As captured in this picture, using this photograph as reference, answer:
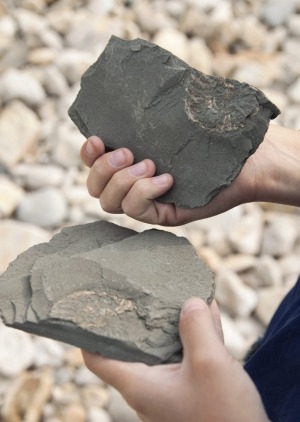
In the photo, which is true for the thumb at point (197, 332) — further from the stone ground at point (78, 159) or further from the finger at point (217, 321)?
the stone ground at point (78, 159)

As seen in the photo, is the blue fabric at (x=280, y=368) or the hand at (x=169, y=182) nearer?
the blue fabric at (x=280, y=368)

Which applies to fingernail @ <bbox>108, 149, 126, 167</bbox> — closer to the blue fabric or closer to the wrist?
the wrist

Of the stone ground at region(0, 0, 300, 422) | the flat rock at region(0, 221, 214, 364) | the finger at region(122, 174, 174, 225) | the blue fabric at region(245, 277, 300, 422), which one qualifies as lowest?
the stone ground at region(0, 0, 300, 422)

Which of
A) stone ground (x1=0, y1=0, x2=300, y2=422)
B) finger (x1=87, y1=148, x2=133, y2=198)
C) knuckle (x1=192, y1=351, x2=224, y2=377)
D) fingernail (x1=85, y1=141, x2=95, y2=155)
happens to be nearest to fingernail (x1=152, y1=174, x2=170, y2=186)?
finger (x1=87, y1=148, x2=133, y2=198)

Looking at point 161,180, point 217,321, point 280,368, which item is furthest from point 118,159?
point 280,368

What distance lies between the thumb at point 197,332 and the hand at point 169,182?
47 centimetres

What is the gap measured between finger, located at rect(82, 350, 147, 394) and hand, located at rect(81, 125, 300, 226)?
0.51 m

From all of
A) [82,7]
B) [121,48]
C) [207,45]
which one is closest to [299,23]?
[207,45]

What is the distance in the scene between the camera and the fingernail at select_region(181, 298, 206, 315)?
1.47 m

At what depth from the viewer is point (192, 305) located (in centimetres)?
148

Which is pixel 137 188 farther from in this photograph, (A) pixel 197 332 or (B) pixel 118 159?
(A) pixel 197 332

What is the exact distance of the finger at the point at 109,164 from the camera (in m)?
1.90

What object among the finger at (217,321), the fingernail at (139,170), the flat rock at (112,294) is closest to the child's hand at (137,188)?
the fingernail at (139,170)

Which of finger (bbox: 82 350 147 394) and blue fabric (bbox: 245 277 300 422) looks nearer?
finger (bbox: 82 350 147 394)
